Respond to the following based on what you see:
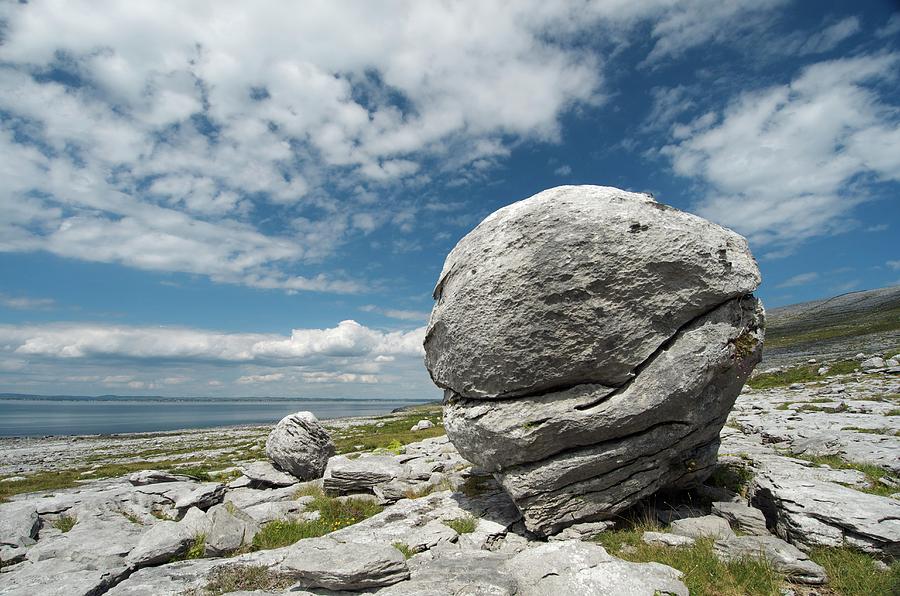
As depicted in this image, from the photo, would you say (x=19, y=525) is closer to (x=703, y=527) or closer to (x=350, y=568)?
(x=350, y=568)

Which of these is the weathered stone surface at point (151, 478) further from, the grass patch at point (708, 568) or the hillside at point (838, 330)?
the hillside at point (838, 330)

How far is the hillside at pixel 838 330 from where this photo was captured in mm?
73500

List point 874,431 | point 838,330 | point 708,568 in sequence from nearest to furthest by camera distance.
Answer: point 708,568
point 874,431
point 838,330

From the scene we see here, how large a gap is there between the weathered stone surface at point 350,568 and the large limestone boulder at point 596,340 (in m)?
4.11

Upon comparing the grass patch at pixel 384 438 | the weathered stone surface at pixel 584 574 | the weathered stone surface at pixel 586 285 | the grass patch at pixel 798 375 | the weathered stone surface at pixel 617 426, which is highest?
the weathered stone surface at pixel 586 285

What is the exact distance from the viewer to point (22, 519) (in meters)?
16.5

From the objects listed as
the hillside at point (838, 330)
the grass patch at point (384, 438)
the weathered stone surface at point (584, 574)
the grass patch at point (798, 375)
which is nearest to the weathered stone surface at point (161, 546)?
the weathered stone surface at point (584, 574)

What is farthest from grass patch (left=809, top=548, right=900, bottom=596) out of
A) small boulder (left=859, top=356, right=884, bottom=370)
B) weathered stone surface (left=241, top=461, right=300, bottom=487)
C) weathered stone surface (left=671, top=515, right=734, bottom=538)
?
small boulder (left=859, top=356, right=884, bottom=370)

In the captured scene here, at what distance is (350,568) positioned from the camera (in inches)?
353

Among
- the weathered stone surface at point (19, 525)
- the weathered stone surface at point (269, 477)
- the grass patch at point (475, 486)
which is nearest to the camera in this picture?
the weathered stone surface at point (19, 525)

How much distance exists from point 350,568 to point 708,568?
715cm

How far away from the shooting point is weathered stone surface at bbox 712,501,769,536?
35.8 ft

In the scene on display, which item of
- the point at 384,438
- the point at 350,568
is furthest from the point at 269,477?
the point at 384,438

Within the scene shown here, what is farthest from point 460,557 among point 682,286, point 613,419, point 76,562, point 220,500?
point 220,500
